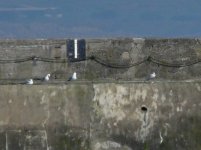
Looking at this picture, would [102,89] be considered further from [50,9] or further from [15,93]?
[50,9]

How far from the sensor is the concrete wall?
56.7 feet

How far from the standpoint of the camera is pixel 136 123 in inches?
690

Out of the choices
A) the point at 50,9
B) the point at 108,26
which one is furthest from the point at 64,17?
the point at 108,26

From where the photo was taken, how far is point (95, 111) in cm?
1752

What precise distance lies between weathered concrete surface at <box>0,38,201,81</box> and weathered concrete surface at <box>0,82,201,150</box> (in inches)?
16.7

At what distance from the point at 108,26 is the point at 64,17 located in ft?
82.0

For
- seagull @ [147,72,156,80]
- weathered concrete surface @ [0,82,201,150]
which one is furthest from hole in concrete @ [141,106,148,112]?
seagull @ [147,72,156,80]

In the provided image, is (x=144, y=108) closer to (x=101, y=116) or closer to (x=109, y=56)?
(x=101, y=116)

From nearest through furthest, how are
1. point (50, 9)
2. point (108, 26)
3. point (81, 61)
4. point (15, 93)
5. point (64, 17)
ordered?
point (15, 93) < point (81, 61) < point (108, 26) < point (64, 17) < point (50, 9)

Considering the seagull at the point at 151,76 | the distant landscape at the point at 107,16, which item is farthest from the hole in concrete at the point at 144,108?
the distant landscape at the point at 107,16

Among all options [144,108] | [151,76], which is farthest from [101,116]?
[151,76]

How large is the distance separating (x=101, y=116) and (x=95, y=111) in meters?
0.13

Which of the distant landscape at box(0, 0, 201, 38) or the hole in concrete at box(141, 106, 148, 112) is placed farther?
the distant landscape at box(0, 0, 201, 38)

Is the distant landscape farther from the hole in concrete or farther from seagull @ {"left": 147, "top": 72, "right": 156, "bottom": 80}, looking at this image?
the hole in concrete
